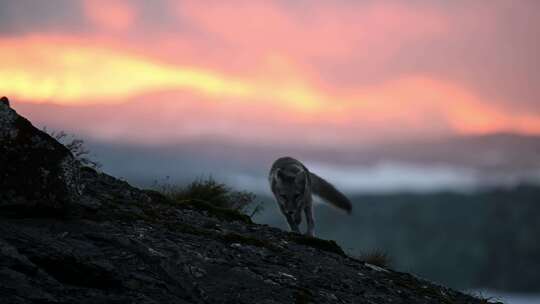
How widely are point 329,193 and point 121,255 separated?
10.7 meters

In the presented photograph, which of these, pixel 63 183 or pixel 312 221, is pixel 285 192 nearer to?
pixel 312 221

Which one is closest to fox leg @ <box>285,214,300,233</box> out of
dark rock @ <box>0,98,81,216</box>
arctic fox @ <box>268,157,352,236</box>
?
arctic fox @ <box>268,157,352,236</box>

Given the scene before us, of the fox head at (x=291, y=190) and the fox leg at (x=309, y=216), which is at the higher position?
the fox head at (x=291, y=190)

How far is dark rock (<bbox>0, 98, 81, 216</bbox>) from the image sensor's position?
766 centimetres

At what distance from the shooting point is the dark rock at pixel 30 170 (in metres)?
7.66

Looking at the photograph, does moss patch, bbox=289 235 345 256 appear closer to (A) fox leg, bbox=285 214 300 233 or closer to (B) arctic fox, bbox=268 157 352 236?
(B) arctic fox, bbox=268 157 352 236

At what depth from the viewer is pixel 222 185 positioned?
560 inches

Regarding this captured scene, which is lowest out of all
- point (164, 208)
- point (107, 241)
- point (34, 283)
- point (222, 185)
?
point (34, 283)

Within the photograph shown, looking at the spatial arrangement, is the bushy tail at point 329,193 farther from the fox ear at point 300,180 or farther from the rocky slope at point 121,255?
the rocky slope at point 121,255

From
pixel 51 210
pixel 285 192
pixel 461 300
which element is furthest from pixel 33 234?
pixel 285 192

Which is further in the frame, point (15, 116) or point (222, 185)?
point (222, 185)

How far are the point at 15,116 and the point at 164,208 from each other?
2676mm

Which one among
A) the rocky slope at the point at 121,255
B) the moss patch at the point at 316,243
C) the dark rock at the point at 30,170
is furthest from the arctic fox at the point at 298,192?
the dark rock at the point at 30,170

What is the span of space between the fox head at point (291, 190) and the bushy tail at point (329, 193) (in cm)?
35
